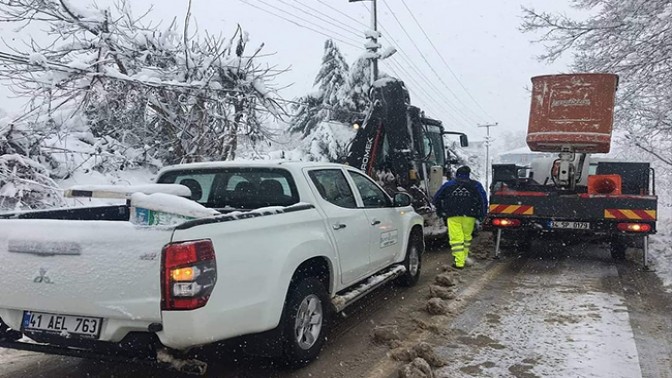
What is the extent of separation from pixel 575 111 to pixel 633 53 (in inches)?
132

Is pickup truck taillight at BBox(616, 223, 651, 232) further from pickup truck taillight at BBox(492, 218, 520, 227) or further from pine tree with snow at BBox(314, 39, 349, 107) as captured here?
pine tree with snow at BBox(314, 39, 349, 107)

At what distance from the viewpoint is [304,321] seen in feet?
13.5

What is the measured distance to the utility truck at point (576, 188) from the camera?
308 inches

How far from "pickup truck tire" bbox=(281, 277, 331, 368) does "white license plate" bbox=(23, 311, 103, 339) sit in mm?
1279

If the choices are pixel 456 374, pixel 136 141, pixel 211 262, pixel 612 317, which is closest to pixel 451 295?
pixel 612 317

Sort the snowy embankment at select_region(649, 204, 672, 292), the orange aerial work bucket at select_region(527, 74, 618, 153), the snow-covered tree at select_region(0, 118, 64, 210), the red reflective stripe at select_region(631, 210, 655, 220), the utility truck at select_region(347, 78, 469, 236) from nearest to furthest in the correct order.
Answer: the snowy embankment at select_region(649, 204, 672, 292) → the red reflective stripe at select_region(631, 210, 655, 220) → the orange aerial work bucket at select_region(527, 74, 618, 153) → the snow-covered tree at select_region(0, 118, 64, 210) → the utility truck at select_region(347, 78, 469, 236)

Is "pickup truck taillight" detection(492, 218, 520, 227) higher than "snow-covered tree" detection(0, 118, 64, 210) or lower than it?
lower

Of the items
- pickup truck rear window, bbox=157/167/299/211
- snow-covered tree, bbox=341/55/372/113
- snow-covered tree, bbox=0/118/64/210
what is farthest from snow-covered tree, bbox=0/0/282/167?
snow-covered tree, bbox=341/55/372/113

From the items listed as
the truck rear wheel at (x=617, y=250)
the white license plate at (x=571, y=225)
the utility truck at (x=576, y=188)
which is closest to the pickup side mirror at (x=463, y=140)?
the utility truck at (x=576, y=188)

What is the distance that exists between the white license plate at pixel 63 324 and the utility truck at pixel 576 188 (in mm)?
6838

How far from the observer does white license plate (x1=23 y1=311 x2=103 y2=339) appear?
3217mm

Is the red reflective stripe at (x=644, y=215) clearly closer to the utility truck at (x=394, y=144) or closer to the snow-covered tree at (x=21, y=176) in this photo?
the utility truck at (x=394, y=144)

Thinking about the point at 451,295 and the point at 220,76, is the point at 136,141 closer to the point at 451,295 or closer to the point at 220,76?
the point at 220,76

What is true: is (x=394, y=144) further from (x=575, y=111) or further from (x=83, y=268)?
(x=83, y=268)
